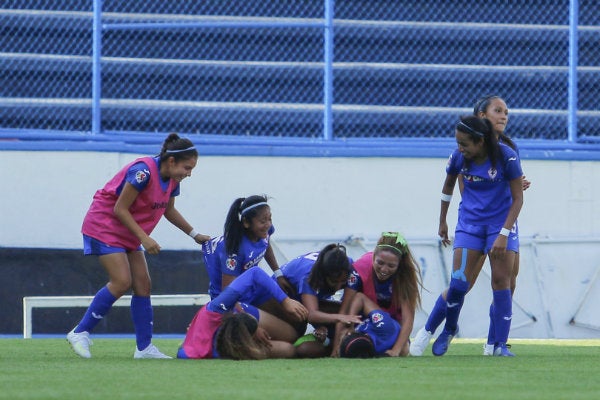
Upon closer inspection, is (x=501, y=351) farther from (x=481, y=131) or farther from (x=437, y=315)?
(x=481, y=131)

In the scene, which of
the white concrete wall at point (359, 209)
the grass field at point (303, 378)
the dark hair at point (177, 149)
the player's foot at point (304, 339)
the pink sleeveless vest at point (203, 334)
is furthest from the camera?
the white concrete wall at point (359, 209)

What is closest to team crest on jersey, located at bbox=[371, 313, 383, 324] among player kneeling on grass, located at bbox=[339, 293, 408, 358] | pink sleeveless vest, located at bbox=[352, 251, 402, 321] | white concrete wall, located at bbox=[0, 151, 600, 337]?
player kneeling on grass, located at bbox=[339, 293, 408, 358]

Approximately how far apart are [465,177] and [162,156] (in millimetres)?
1699

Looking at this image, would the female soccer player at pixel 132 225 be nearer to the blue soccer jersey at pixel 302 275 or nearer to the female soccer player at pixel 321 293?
the female soccer player at pixel 321 293

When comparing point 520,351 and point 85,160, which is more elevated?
point 85,160

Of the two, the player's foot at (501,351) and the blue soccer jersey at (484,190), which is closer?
the blue soccer jersey at (484,190)

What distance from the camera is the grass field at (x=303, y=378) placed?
190 inches

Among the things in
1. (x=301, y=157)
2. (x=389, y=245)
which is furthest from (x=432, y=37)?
(x=389, y=245)

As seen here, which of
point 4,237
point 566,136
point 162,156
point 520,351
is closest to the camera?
point 162,156

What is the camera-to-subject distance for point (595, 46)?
39.7 feet

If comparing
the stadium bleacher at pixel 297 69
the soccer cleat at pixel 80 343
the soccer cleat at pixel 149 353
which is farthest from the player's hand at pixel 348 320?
the stadium bleacher at pixel 297 69

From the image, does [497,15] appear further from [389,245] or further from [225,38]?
[389,245]

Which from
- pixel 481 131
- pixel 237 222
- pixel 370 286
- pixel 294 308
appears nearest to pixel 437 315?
pixel 370 286

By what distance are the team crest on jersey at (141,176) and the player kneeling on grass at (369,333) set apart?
1.33 m
